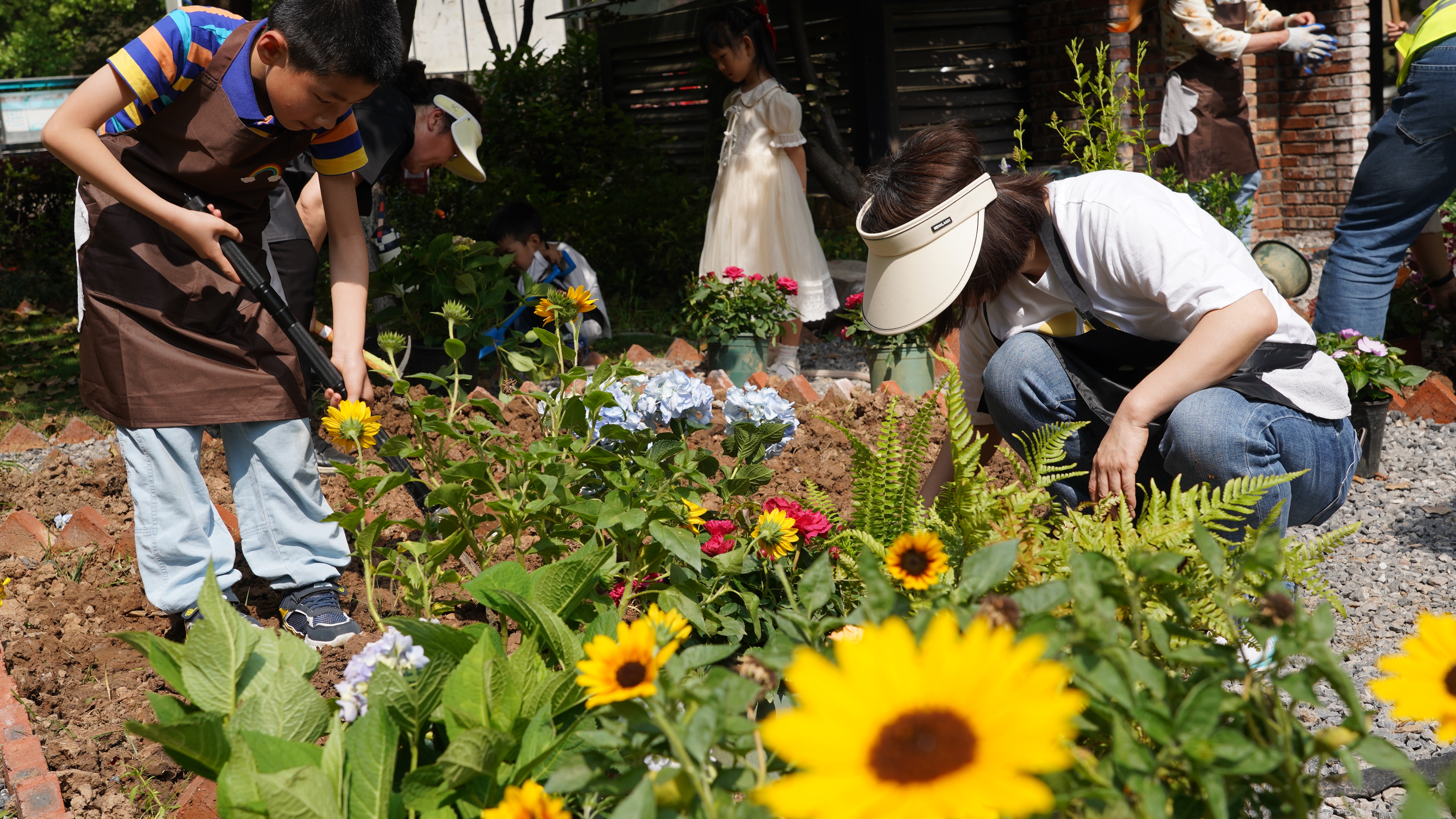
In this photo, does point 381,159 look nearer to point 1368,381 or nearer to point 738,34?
point 738,34

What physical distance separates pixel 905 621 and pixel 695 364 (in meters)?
3.66

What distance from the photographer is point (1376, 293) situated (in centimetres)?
318

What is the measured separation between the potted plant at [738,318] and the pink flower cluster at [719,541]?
103 inches

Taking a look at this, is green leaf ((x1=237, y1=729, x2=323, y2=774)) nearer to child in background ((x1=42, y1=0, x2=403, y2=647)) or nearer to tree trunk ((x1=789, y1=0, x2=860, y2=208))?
child in background ((x1=42, y1=0, x2=403, y2=647))

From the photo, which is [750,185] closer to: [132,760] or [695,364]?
[695,364]

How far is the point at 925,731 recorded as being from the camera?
60 centimetres

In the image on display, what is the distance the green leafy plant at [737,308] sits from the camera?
416cm

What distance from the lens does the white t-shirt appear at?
1.78 metres

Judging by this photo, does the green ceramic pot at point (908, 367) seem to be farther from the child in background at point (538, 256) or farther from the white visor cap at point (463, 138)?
the white visor cap at point (463, 138)

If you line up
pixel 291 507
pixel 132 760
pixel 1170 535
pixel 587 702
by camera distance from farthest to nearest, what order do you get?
pixel 291 507 → pixel 132 760 → pixel 1170 535 → pixel 587 702

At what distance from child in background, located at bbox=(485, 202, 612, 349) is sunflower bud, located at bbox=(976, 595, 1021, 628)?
12.3 ft

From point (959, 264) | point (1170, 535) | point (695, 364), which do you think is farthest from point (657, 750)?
point (695, 364)

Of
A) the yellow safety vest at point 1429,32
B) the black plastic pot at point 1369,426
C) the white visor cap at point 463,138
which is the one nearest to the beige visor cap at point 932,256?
the white visor cap at point 463,138

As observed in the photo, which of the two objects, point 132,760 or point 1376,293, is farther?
point 1376,293
